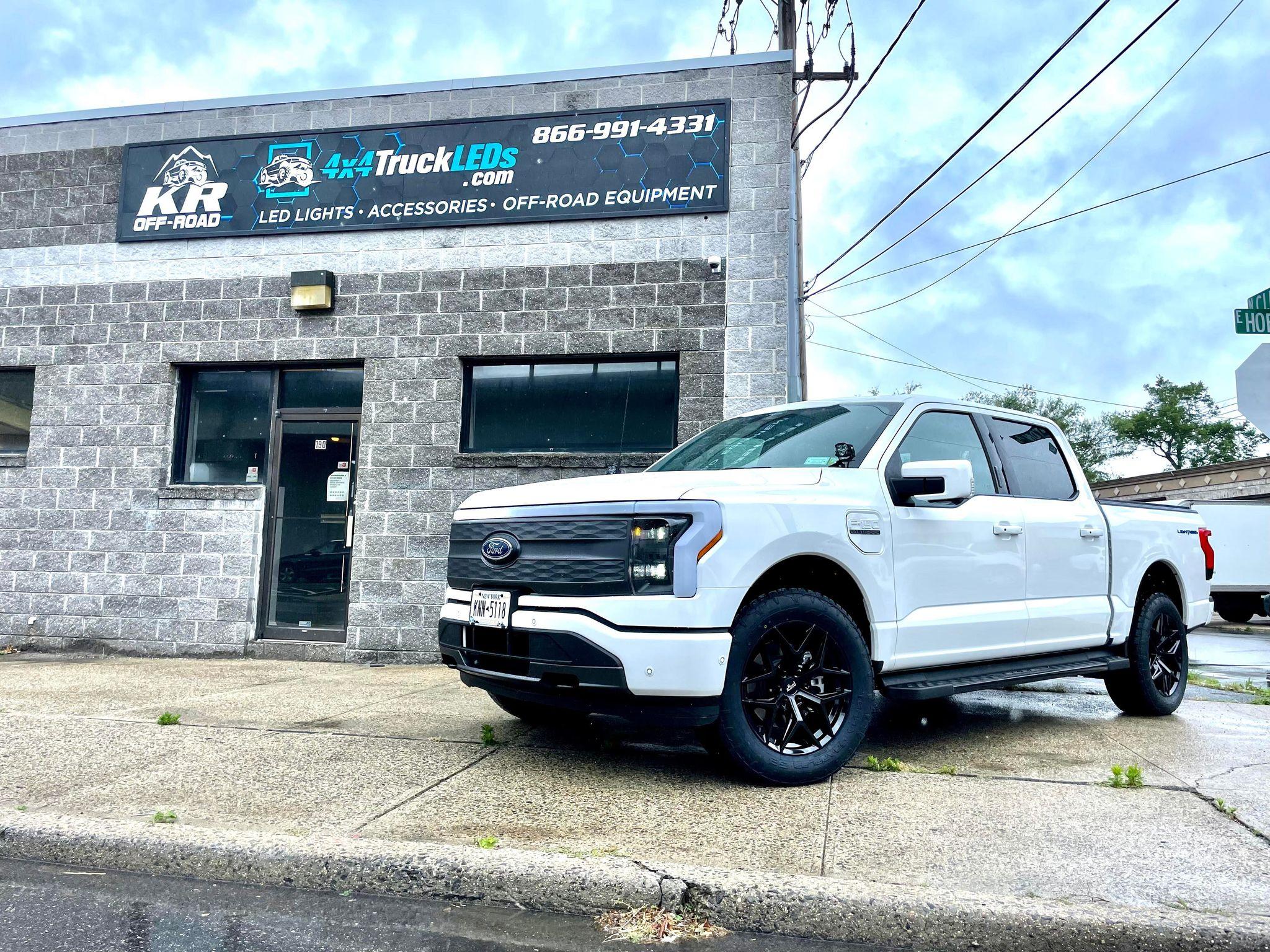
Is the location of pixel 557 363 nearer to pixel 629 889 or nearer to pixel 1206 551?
pixel 1206 551

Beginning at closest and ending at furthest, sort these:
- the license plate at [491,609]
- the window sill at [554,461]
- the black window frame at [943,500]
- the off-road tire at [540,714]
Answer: the license plate at [491,609], the black window frame at [943,500], the off-road tire at [540,714], the window sill at [554,461]

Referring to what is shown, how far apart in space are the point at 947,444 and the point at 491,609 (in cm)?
270

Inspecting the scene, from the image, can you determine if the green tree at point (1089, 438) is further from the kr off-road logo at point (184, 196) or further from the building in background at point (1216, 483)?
the kr off-road logo at point (184, 196)

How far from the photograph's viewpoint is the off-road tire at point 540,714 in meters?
5.63

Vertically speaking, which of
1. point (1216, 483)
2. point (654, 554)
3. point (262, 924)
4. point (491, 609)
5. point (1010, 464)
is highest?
point (1216, 483)

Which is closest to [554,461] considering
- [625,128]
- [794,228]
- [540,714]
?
[625,128]

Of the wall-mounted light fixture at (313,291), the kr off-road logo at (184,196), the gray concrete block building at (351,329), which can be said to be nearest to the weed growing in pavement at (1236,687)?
the gray concrete block building at (351,329)

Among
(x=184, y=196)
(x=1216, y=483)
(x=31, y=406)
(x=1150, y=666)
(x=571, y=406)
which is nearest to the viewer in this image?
(x=1150, y=666)

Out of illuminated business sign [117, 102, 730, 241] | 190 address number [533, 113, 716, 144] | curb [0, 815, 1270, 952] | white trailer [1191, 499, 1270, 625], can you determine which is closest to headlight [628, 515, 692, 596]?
curb [0, 815, 1270, 952]

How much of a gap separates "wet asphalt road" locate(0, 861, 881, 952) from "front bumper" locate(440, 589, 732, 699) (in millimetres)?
1092

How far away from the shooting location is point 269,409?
10.2 metres

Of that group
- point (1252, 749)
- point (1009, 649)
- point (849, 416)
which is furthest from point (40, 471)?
point (1252, 749)

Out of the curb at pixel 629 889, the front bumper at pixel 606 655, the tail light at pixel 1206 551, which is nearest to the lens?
the curb at pixel 629 889

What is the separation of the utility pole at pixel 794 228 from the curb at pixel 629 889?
6.33m
